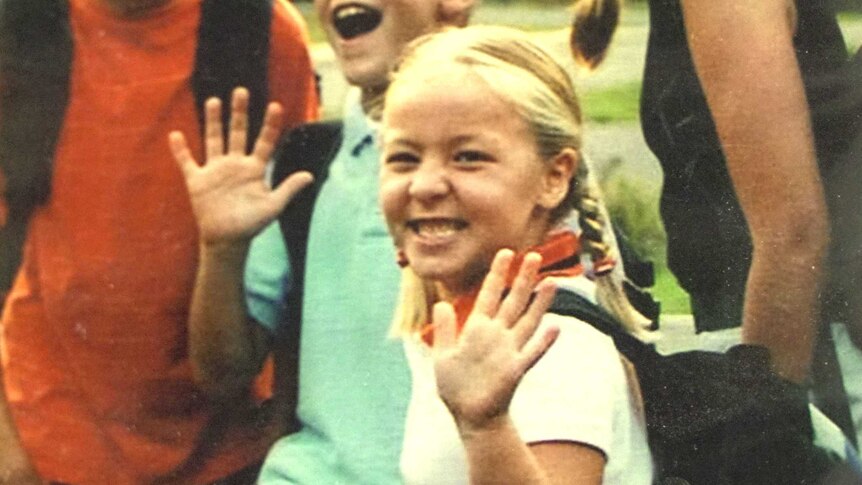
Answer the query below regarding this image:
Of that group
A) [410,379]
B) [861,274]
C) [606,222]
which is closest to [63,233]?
[410,379]

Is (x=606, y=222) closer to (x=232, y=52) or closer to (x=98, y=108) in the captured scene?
(x=232, y=52)

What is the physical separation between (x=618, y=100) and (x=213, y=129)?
64cm

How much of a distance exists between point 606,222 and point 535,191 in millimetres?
154

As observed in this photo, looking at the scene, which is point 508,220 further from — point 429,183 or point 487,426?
point 487,426

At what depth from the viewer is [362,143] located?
2.92m

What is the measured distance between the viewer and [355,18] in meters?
2.84

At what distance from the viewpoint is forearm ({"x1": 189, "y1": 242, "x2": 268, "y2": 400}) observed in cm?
296

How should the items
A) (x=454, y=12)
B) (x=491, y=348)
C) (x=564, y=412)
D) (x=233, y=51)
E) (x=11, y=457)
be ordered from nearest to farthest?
(x=491, y=348) < (x=564, y=412) < (x=454, y=12) < (x=233, y=51) < (x=11, y=457)

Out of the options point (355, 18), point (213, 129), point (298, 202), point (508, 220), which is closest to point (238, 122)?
point (213, 129)

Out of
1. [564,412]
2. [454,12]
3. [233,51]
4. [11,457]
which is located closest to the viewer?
[564,412]

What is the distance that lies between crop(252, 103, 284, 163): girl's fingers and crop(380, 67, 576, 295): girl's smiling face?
216 mm

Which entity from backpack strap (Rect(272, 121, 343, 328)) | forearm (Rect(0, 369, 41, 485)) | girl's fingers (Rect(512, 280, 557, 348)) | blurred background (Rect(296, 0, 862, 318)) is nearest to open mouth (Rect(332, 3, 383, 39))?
blurred background (Rect(296, 0, 862, 318))

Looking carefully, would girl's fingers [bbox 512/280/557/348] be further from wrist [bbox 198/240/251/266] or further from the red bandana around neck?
wrist [bbox 198/240/251/266]

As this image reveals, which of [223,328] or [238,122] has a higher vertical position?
[238,122]
